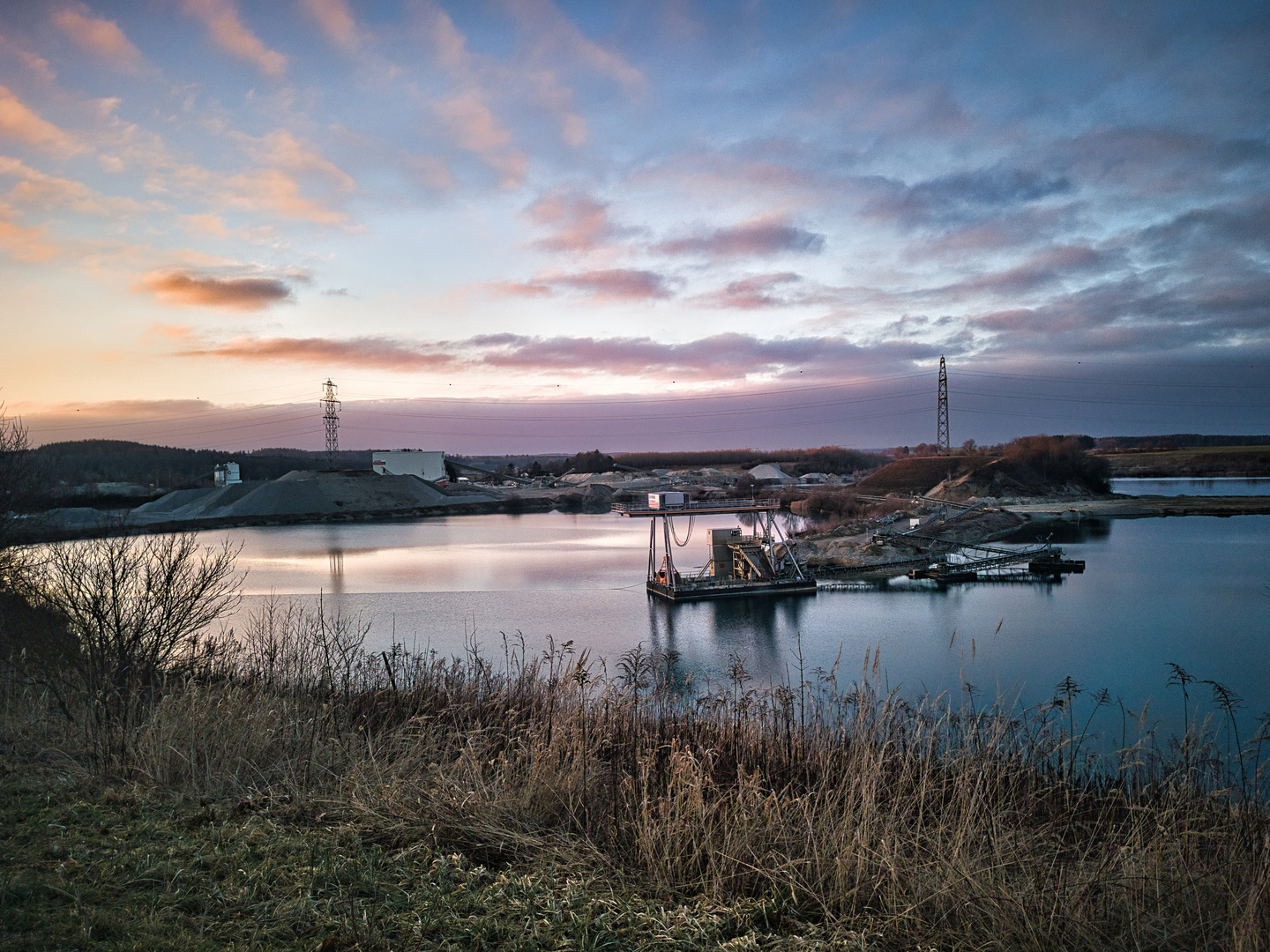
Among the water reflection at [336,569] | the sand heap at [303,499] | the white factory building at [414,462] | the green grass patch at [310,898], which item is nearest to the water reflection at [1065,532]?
the water reflection at [336,569]

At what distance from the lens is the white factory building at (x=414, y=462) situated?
77.5m

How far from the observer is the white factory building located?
7750 cm

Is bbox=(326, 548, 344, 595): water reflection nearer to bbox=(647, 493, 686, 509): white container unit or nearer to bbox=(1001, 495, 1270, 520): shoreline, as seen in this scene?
bbox=(647, 493, 686, 509): white container unit

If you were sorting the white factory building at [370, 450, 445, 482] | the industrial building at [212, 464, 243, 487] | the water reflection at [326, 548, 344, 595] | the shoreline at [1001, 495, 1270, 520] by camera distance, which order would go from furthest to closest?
the white factory building at [370, 450, 445, 482], the industrial building at [212, 464, 243, 487], the shoreline at [1001, 495, 1270, 520], the water reflection at [326, 548, 344, 595]

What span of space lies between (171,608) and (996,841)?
22.4 feet

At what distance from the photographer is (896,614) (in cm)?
1981

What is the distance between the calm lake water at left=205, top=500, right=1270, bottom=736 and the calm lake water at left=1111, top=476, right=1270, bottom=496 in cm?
2271

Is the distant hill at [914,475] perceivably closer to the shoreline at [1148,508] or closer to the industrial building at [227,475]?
the shoreline at [1148,508]

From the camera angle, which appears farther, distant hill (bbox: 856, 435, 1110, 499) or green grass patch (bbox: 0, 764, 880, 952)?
distant hill (bbox: 856, 435, 1110, 499)

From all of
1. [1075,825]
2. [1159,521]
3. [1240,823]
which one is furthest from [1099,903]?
[1159,521]

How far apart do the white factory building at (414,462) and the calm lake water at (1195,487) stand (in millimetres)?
67095

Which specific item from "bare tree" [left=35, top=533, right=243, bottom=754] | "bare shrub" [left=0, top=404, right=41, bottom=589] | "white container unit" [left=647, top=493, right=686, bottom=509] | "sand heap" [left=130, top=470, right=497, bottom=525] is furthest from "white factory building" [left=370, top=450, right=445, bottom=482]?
"bare tree" [left=35, top=533, right=243, bottom=754]

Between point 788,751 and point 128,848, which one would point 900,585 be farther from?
point 128,848

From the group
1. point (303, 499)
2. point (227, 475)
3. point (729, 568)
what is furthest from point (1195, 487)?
point (227, 475)
